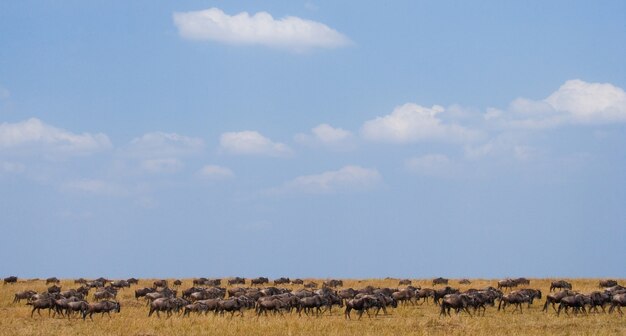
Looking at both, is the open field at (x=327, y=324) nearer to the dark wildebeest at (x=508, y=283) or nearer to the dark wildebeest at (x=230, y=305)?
the dark wildebeest at (x=230, y=305)

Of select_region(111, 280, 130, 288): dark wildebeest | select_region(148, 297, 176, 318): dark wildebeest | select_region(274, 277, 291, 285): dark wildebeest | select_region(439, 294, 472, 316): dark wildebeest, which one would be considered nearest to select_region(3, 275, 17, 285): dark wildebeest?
select_region(111, 280, 130, 288): dark wildebeest

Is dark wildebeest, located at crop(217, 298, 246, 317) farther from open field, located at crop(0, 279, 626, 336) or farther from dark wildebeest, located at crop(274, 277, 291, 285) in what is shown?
dark wildebeest, located at crop(274, 277, 291, 285)

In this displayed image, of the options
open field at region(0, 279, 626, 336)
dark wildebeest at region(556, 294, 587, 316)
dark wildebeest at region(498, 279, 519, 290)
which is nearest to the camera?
open field at region(0, 279, 626, 336)

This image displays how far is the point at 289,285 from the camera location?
58.0 metres

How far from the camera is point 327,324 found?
29922 millimetres

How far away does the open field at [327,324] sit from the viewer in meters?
27.7

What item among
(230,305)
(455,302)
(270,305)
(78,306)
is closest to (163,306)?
(230,305)

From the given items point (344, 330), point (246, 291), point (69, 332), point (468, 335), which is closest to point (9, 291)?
point (246, 291)

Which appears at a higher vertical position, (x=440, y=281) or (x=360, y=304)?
(x=440, y=281)

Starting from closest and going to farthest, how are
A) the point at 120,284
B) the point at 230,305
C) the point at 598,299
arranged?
the point at 230,305, the point at 598,299, the point at 120,284

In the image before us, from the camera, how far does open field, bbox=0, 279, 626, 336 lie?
27672 mm

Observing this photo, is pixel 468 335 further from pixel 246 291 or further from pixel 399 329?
pixel 246 291

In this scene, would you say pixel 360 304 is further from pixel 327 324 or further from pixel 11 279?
pixel 11 279

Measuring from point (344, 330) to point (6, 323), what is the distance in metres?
14.2
